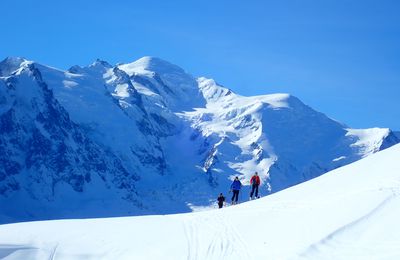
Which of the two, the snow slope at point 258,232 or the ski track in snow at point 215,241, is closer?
the snow slope at point 258,232

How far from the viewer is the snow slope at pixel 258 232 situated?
2117 centimetres

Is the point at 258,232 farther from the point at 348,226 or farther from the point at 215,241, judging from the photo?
the point at 348,226

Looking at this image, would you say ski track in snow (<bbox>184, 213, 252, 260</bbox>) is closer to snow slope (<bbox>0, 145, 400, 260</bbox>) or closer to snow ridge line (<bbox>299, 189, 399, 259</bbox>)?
snow slope (<bbox>0, 145, 400, 260</bbox>)

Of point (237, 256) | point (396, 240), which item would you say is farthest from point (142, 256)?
point (396, 240)

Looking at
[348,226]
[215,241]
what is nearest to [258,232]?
[215,241]

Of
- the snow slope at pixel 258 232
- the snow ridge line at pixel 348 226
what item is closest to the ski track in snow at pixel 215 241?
the snow slope at pixel 258 232

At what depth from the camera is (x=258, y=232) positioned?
25.0m

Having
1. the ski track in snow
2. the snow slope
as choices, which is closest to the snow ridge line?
the snow slope

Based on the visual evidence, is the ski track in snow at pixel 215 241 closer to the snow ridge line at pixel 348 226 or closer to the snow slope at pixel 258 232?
the snow slope at pixel 258 232

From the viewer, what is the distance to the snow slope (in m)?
21.2

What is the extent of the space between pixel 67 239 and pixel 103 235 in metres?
1.52

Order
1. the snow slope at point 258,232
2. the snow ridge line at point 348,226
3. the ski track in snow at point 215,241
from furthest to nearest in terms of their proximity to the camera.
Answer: the ski track in snow at point 215,241 → the snow slope at point 258,232 → the snow ridge line at point 348,226

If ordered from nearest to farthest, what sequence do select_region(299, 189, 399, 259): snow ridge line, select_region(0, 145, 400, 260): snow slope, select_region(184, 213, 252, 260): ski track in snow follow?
select_region(299, 189, 399, 259): snow ridge line, select_region(0, 145, 400, 260): snow slope, select_region(184, 213, 252, 260): ski track in snow

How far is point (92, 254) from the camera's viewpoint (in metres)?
23.8
